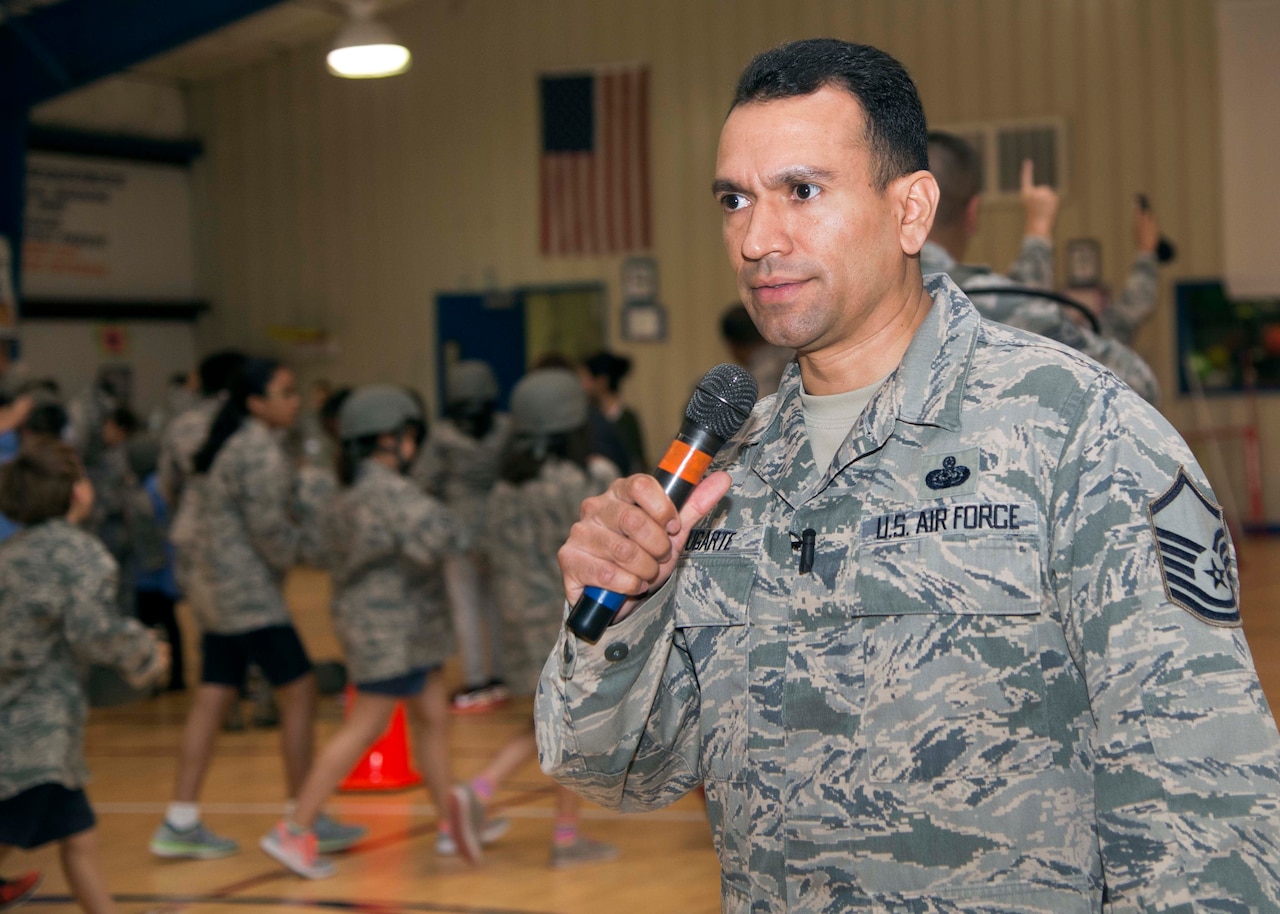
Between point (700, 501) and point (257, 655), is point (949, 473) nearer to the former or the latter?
point (700, 501)

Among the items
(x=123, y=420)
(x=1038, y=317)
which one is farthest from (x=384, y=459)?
(x=123, y=420)

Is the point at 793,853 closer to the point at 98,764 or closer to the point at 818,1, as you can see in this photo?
the point at 98,764

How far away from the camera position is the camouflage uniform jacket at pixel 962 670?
3.74ft

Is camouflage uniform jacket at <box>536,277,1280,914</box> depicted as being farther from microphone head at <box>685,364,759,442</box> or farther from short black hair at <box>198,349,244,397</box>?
short black hair at <box>198,349,244,397</box>

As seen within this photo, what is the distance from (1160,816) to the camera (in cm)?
113

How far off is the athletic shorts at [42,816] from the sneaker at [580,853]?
1530 mm

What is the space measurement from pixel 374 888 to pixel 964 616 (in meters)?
3.44

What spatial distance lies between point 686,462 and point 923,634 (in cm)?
30

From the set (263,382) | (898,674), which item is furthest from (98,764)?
(898,674)

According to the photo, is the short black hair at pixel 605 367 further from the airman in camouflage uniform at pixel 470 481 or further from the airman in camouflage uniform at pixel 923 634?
the airman in camouflage uniform at pixel 923 634

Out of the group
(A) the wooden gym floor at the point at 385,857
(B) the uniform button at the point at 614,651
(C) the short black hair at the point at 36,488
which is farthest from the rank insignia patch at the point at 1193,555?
(C) the short black hair at the point at 36,488

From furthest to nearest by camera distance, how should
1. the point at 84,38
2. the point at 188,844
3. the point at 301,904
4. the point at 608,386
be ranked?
the point at 84,38
the point at 608,386
the point at 188,844
the point at 301,904

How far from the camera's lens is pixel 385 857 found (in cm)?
457

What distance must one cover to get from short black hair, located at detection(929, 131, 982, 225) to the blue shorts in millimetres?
2442
